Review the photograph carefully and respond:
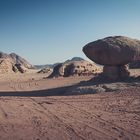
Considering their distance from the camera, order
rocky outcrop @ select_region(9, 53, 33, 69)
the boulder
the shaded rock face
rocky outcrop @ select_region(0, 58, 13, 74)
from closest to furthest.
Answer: the boulder < the shaded rock face < rocky outcrop @ select_region(0, 58, 13, 74) < rocky outcrop @ select_region(9, 53, 33, 69)

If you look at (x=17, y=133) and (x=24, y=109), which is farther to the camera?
(x=24, y=109)

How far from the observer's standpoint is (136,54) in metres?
23.9

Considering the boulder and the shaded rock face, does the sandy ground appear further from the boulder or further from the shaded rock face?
the shaded rock face

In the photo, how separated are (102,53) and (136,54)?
2546 millimetres

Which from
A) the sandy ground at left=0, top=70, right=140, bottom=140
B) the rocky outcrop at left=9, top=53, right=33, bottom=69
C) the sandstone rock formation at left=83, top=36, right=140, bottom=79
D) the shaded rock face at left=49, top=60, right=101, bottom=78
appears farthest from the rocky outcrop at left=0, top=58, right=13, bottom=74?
the sandy ground at left=0, top=70, right=140, bottom=140

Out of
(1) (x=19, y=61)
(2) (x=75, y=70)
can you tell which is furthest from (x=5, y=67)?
(1) (x=19, y=61)

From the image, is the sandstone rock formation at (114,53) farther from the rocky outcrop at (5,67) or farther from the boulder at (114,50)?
the rocky outcrop at (5,67)

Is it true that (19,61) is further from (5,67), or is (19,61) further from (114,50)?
(114,50)

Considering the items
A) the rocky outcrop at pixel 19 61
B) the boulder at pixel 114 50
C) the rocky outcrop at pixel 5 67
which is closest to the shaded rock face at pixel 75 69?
the boulder at pixel 114 50

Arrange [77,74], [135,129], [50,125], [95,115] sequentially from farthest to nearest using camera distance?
1. [77,74]
2. [95,115]
3. [50,125]
4. [135,129]

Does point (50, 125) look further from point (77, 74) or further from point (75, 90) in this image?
point (77, 74)

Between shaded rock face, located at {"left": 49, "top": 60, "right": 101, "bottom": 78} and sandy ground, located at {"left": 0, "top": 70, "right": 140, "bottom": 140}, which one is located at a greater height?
shaded rock face, located at {"left": 49, "top": 60, "right": 101, "bottom": 78}

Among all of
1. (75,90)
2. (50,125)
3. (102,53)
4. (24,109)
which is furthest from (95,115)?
(102,53)

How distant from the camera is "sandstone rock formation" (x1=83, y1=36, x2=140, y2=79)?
23562 mm
